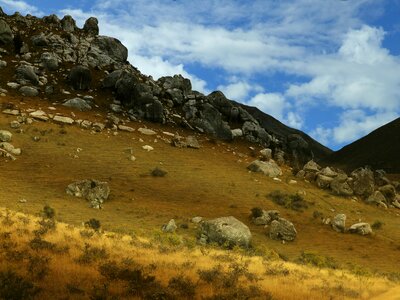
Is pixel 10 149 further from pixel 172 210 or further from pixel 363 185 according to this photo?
pixel 363 185

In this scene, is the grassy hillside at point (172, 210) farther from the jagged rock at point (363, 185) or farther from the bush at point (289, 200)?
the jagged rock at point (363, 185)

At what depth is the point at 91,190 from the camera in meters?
37.0

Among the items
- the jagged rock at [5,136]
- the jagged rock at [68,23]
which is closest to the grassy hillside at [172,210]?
the jagged rock at [5,136]

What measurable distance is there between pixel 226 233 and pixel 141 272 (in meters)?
14.5

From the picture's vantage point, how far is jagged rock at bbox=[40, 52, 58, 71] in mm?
63969

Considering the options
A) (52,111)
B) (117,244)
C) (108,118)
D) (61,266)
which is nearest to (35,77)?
(52,111)

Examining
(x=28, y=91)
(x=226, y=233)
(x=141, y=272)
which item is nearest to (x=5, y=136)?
(x=28, y=91)

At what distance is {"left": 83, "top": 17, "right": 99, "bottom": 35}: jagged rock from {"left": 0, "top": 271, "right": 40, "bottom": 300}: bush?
7322cm

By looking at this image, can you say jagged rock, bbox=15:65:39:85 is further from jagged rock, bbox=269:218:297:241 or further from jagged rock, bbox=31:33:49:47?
jagged rock, bbox=269:218:297:241

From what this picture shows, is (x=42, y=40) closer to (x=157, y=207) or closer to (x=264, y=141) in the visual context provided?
(x=264, y=141)

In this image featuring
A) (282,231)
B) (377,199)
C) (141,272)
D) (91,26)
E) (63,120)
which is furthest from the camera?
(91,26)

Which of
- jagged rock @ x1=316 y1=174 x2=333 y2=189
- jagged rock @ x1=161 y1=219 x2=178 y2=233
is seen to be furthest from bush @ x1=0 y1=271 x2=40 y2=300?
jagged rock @ x1=316 y1=174 x2=333 y2=189

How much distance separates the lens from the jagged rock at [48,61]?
6397cm

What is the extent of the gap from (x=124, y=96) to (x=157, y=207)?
29.6 m
